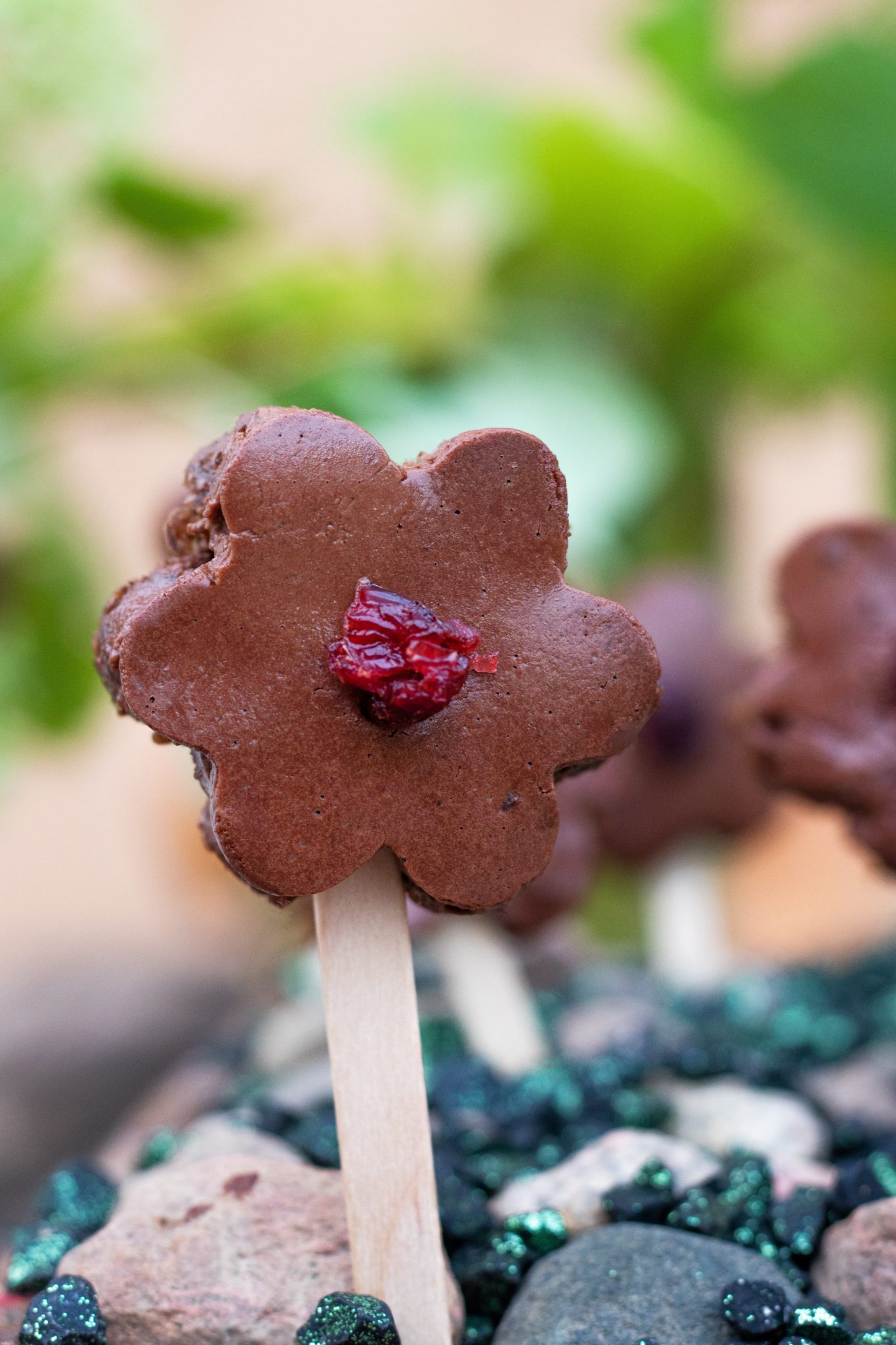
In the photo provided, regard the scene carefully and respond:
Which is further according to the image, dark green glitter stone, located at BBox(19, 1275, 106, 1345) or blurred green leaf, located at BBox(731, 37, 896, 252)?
blurred green leaf, located at BBox(731, 37, 896, 252)

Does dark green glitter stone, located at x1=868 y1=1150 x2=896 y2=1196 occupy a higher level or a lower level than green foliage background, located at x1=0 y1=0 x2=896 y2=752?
lower

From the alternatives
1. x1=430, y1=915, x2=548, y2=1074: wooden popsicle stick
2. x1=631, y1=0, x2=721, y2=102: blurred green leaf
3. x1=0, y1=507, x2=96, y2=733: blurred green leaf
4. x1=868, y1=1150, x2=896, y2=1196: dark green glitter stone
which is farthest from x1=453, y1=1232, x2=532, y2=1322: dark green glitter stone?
x1=631, y1=0, x2=721, y2=102: blurred green leaf

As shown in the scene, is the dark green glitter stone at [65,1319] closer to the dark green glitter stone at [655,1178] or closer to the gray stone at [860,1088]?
the dark green glitter stone at [655,1178]

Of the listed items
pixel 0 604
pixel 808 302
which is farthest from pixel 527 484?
pixel 808 302

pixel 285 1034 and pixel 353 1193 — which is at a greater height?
pixel 285 1034

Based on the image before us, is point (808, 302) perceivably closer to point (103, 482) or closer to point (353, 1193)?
point (353, 1193)

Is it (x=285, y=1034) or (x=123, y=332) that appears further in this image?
(x=123, y=332)

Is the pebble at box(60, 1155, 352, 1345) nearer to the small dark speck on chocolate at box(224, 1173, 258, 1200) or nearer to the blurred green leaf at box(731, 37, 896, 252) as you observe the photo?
the small dark speck on chocolate at box(224, 1173, 258, 1200)

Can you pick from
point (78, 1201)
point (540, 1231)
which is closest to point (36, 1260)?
point (78, 1201)
